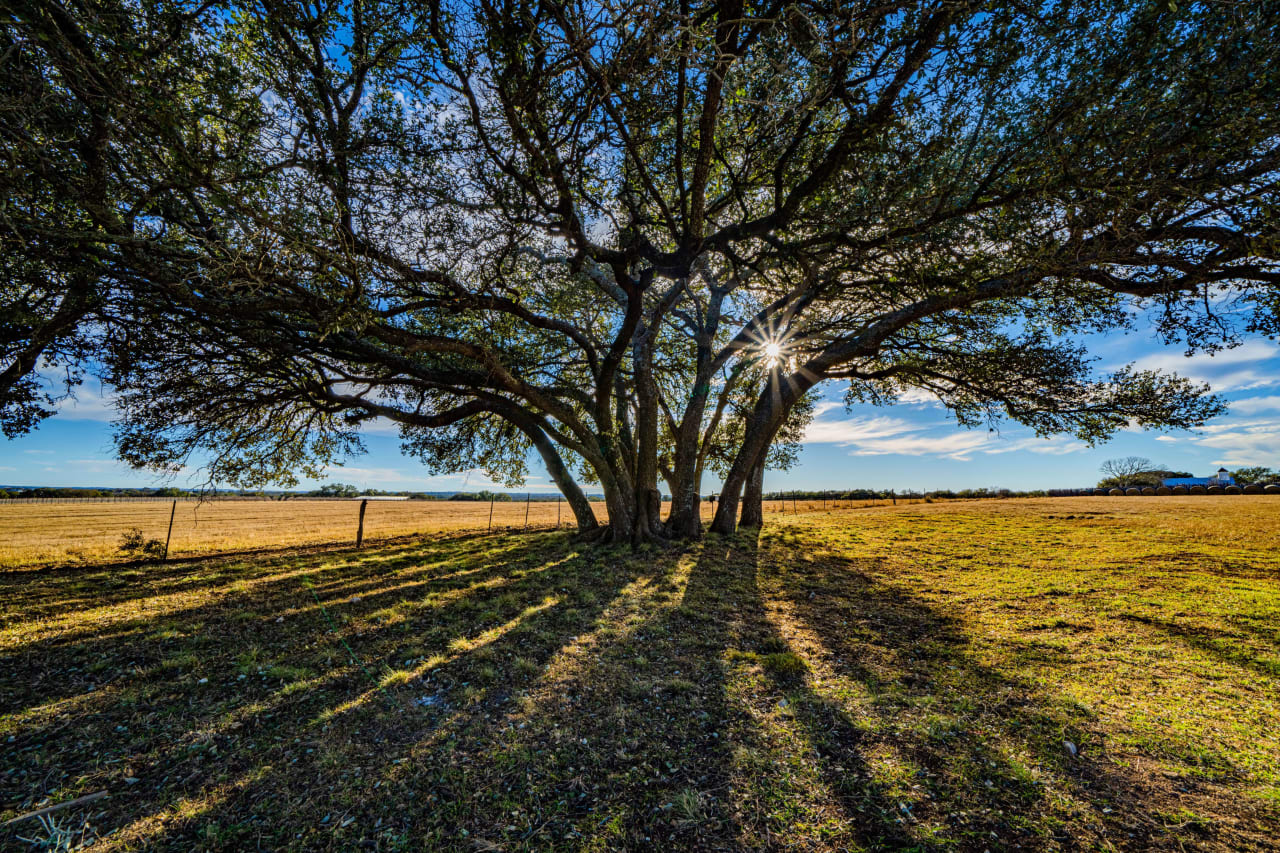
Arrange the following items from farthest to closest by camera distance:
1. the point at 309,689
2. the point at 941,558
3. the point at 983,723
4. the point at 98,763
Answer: the point at 941,558 < the point at 309,689 < the point at 983,723 < the point at 98,763

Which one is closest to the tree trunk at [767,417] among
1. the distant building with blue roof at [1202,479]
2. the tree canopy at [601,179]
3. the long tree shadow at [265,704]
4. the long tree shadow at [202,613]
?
the tree canopy at [601,179]

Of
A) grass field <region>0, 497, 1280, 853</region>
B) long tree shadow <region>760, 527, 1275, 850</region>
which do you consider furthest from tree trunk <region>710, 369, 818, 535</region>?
long tree shadow <region>760, 527, 1275, 850</region>

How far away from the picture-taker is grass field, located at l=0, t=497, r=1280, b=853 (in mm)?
2709

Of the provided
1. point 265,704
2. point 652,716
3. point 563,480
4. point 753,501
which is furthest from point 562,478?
point 652,716

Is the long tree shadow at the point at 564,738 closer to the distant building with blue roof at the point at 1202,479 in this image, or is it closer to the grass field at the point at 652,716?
the grass field at the point at 652,716

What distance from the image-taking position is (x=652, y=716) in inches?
154

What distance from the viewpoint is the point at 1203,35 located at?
4457 mm

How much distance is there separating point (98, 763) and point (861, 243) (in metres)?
9.59

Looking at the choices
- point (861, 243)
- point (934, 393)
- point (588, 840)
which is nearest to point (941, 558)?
point (934, 393)

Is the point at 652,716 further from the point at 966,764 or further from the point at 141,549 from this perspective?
the point at 141,549

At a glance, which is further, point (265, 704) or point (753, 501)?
point (753, 501)

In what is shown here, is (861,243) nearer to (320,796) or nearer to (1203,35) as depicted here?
(1203,35)

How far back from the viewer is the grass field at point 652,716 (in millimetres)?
2709

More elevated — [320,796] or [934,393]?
[934,393]
